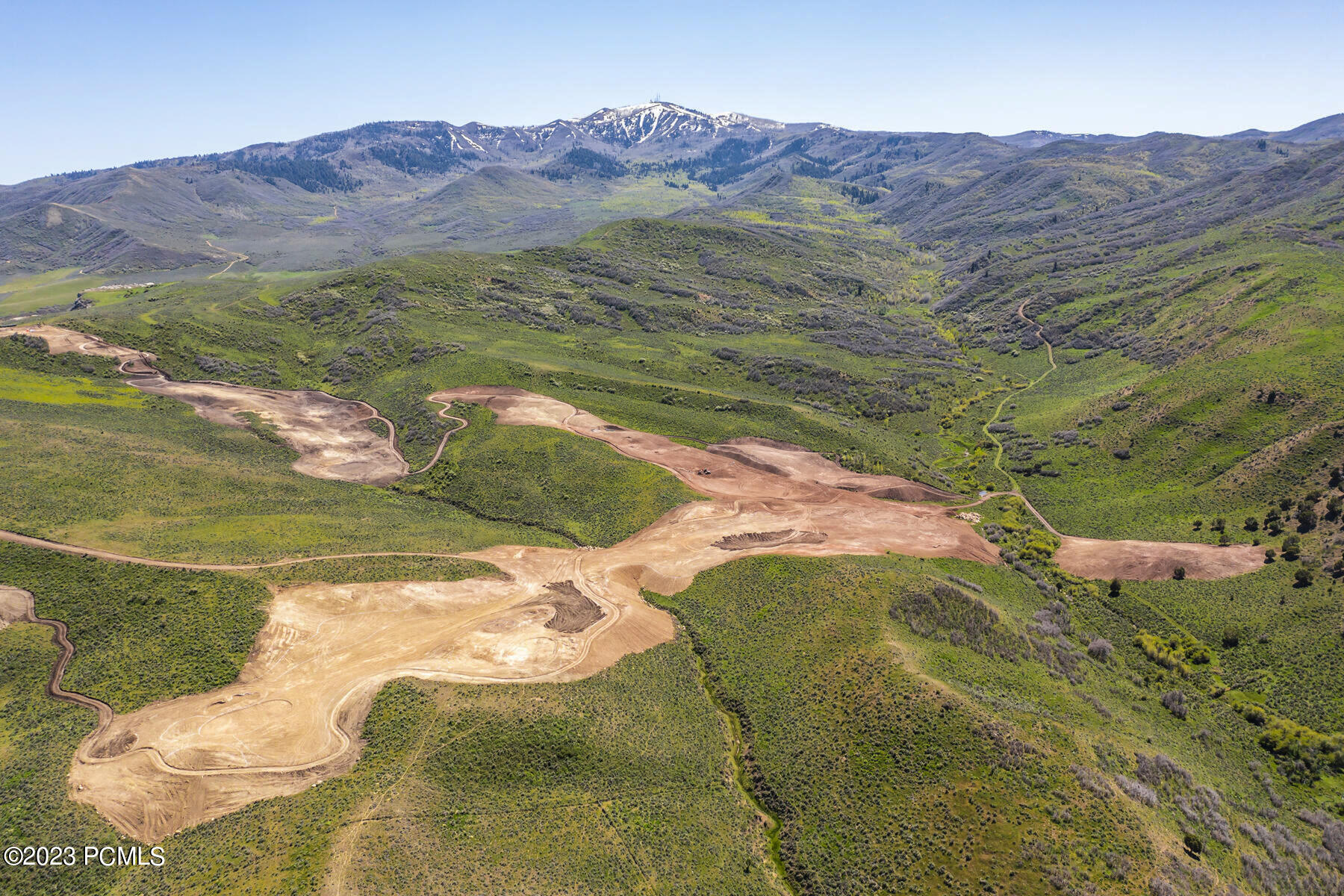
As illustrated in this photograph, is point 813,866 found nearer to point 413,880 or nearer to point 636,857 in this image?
point 636,857

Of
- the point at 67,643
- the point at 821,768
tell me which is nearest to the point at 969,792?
the point at 821,768

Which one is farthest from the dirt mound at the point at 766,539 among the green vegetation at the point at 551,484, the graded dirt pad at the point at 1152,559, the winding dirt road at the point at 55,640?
the winding dirt road at the point at 55,640

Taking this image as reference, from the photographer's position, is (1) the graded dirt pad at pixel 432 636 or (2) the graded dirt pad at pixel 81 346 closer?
(1) the graded dirt pad at pixel 432 636

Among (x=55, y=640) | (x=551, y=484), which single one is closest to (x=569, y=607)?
(x=551, y=484)

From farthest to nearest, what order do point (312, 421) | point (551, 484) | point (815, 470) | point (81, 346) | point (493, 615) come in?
point (81, 346)
point (312, 421)
point (815, 470)
point (551, 484)
point (493, 615)

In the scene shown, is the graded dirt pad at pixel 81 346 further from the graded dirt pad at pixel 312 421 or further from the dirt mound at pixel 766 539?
the dirt mound at pixel 766 539

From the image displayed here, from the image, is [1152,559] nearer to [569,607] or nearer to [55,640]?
[569,607]

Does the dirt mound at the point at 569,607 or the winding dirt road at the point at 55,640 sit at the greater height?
the winding dirt road at the point at 55,640
